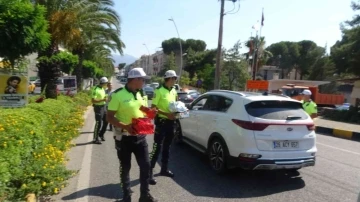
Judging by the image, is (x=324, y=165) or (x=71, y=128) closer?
(x=324, y=165)

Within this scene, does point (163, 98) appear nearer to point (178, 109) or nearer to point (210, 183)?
point (178, 109)

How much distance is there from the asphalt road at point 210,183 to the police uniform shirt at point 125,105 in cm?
131

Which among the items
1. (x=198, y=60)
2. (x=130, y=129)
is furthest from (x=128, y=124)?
(x=198, y=60)

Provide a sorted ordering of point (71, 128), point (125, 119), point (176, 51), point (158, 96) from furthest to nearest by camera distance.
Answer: point (176, 51) → point (71, 128) → point (158, 96) → point (125, 119)

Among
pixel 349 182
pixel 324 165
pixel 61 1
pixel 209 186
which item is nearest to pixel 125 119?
pixel 209 186

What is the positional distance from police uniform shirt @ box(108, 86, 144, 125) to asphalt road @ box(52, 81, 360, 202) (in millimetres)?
1312

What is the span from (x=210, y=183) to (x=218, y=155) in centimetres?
69

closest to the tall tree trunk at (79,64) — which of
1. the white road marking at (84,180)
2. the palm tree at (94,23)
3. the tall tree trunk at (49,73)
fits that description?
the palm tree at (94,23)

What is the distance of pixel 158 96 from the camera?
19.6 ft

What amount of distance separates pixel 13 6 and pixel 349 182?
7522 millimetres

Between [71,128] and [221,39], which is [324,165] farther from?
[221,39]

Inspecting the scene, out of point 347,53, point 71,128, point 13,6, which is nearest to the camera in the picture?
point 13,6

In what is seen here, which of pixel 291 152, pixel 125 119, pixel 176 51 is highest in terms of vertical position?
pixel 176 51

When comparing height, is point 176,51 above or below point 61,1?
above
